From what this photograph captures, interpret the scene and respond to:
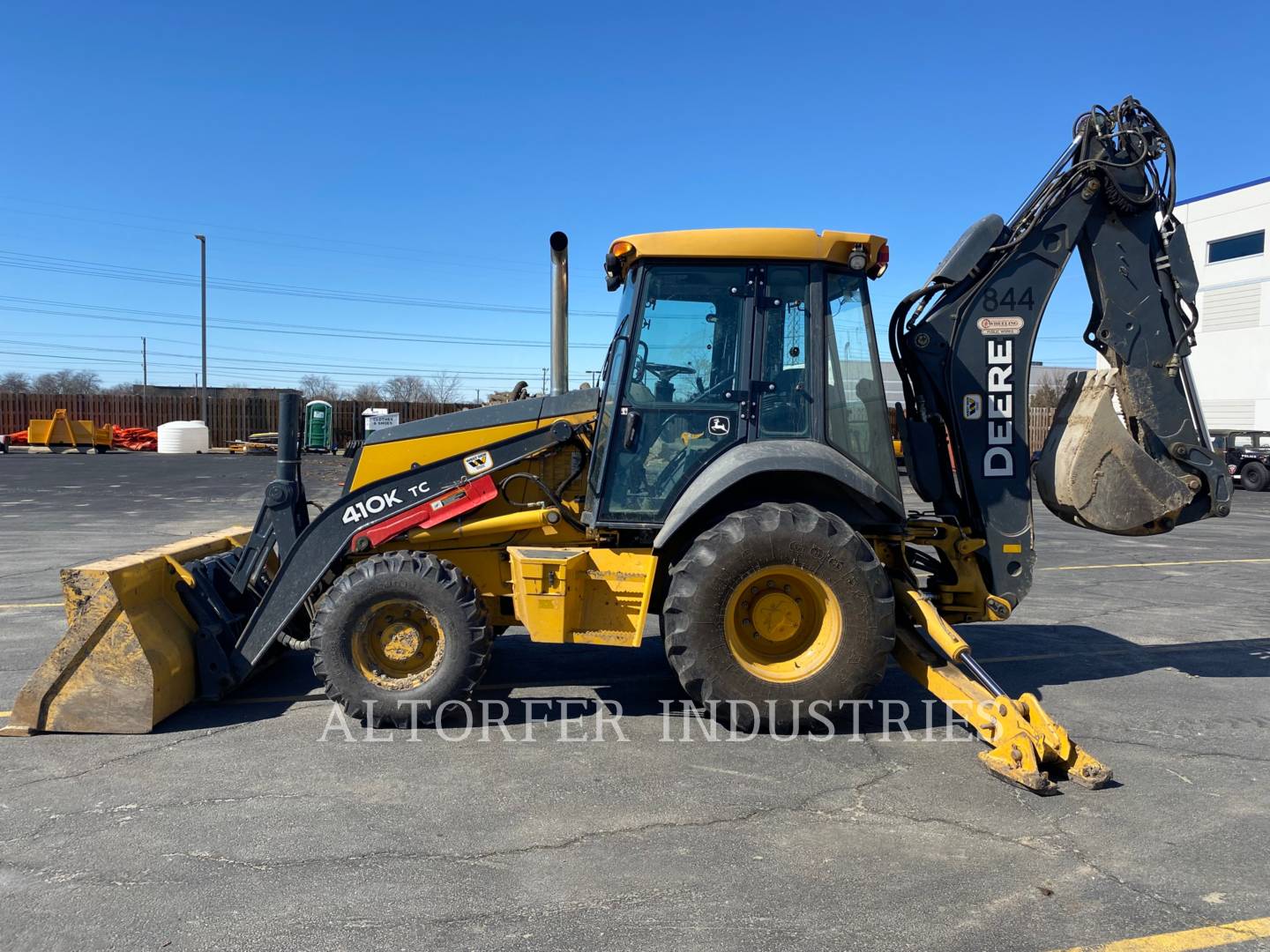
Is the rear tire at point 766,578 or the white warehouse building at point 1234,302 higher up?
the white warehouse building at point 1234,302

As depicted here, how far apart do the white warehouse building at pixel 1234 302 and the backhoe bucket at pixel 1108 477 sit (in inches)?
1252

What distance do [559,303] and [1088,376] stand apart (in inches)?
133

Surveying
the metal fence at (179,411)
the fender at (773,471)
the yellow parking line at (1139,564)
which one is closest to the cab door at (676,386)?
the fender at (773,471)

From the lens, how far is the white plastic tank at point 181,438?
36.9 metres

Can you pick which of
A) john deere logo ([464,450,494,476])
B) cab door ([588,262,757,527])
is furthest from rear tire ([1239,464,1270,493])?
john deere logo ([464,450,494,476])

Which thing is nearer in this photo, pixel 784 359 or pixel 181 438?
pixel 784 359

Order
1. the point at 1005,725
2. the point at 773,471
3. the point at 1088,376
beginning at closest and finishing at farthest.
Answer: the point at 1005,725, the point at 773,471, the point at 1088,376

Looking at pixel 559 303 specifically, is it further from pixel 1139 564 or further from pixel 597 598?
pixel 1139 564

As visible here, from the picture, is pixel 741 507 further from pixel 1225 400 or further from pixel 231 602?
pixel 1225 400

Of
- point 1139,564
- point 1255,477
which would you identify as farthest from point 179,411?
point 1255,477

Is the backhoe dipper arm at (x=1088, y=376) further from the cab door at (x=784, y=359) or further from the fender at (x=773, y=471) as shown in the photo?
the cab door at (x=784, y=359)

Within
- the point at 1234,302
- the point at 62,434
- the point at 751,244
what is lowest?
the point at 62,434

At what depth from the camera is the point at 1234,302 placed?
A: 33688 mm

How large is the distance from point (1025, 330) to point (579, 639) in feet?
10.9
